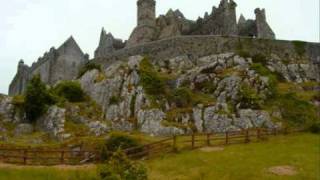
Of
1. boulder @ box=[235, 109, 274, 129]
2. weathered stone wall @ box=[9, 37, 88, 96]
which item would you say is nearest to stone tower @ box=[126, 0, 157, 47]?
weathered stone wall @ box=[9, 37, 88, 96]

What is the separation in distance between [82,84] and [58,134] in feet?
50.9

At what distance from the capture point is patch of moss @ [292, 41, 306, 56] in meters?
71.6

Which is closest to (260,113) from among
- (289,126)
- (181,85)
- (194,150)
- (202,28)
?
(289,126)

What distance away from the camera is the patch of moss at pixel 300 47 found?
7156cm

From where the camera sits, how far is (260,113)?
55.8 meters

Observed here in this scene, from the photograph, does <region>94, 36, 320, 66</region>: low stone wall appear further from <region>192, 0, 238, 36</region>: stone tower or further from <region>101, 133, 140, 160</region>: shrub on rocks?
<region>101, 133, 140, 160</region>: shrub on rocks

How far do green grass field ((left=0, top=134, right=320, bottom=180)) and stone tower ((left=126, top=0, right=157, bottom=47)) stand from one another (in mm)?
46571

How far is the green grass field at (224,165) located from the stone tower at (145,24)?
153 feet

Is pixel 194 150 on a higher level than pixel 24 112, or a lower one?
lower

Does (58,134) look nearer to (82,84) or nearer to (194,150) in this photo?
(82,84)

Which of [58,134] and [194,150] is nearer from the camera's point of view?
[194,150]

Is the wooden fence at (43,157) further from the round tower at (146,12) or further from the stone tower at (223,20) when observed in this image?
the round tower at (146,12)

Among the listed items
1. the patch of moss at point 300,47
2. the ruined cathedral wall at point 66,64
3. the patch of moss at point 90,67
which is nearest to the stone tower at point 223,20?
the patch of moss at point 300,47

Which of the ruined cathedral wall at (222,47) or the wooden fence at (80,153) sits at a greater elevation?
the ruined cathedral wall at (222,47)
